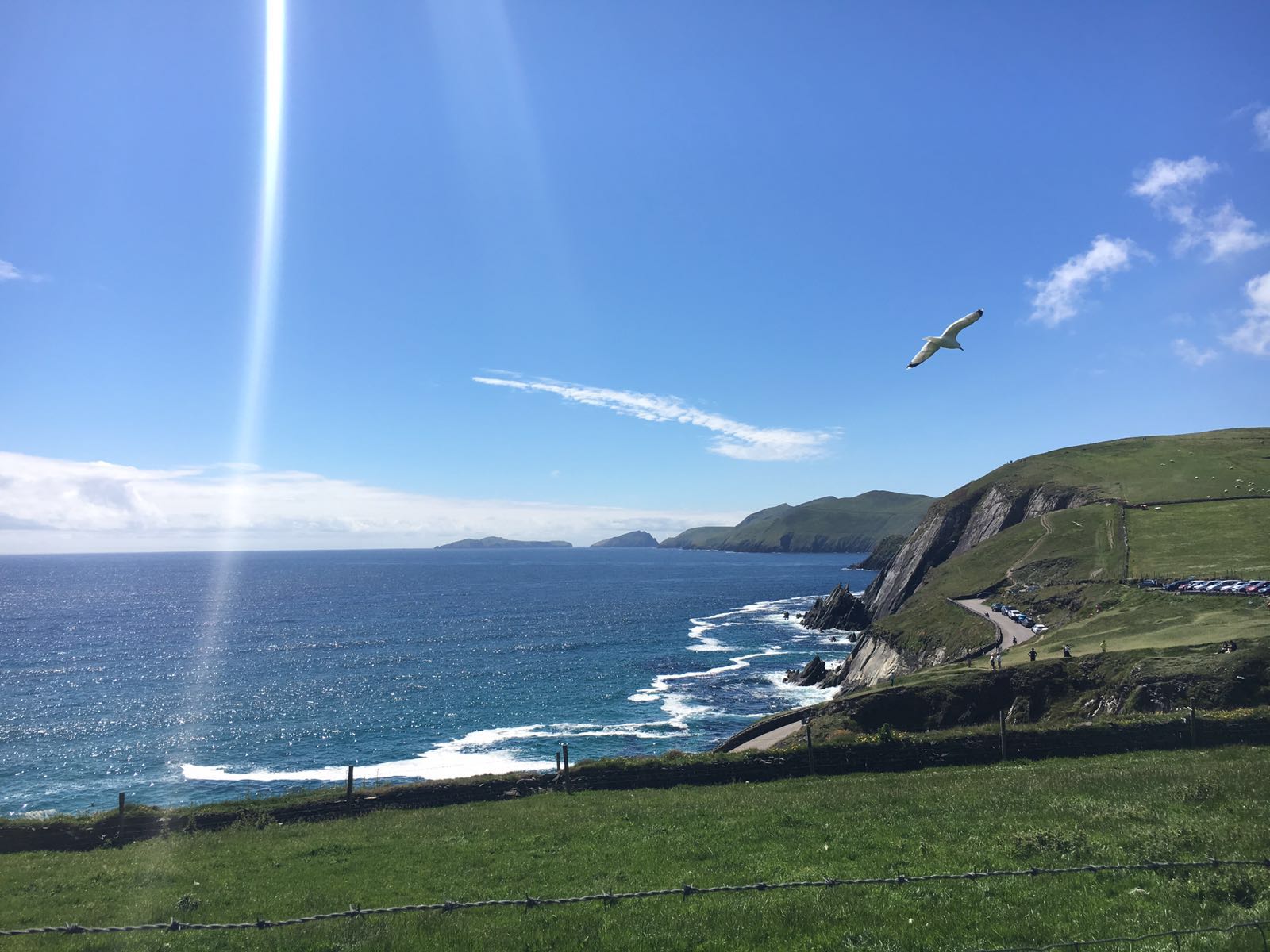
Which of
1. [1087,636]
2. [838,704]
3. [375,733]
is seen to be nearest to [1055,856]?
[838,704]

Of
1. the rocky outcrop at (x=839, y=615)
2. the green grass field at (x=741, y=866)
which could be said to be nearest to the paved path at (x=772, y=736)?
the green grass field at (x=741, y=866)

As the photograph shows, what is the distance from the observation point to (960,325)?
18.2 m

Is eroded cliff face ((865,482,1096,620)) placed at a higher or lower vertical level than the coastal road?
higher

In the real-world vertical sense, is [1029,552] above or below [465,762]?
above

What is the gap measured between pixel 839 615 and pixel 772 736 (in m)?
88.6

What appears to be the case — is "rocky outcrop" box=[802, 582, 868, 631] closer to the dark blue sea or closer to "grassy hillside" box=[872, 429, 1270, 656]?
the dark blue sea

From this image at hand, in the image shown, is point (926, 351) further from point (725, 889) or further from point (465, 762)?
point (465, 762)

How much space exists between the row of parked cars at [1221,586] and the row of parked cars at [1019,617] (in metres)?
10.8

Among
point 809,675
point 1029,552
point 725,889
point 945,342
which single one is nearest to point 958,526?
point 1029,552

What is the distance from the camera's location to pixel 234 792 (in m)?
50.2

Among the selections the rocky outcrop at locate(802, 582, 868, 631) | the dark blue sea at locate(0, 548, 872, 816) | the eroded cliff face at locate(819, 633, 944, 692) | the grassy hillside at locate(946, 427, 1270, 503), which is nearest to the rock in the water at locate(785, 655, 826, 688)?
the eroded cliff face at locate(819, 633, 944, 692)

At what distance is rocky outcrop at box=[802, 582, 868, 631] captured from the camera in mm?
126688

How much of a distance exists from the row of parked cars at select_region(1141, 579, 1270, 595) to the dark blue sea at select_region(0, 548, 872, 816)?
3503 cm

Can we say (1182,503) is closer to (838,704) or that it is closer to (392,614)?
(838,704)
